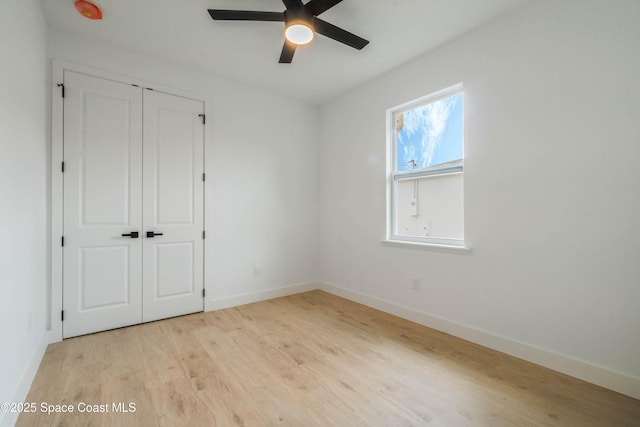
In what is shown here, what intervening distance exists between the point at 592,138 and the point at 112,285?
423cm

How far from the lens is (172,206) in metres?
3.11

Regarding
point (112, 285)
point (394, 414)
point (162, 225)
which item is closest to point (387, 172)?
point (394, 414)

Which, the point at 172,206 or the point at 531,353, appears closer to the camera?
the point at 531,353

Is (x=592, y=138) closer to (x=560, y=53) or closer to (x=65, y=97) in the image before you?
(x=560, y=53)

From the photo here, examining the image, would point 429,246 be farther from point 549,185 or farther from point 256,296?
point 256,296

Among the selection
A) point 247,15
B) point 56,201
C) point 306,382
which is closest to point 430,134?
point 247,15

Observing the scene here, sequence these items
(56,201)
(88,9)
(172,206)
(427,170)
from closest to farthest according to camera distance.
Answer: (88,9), (56,201), (427,170), (172,206)

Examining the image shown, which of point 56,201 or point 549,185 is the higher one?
point 549,185

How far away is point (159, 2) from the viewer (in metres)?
2.20

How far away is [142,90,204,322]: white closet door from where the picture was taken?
2.97m

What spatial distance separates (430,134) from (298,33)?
174cm

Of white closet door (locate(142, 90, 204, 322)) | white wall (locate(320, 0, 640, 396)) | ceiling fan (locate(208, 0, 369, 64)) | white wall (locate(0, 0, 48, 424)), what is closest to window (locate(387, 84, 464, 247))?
white wall (locate(320, 0, 640, 396))

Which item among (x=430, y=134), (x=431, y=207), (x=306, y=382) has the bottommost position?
(x=306, y=382)

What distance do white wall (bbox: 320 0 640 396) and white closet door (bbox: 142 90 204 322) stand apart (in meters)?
2.50
